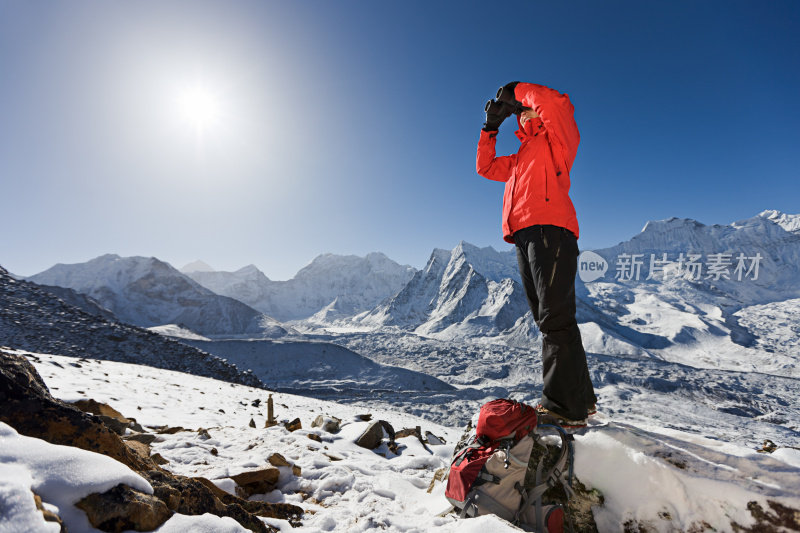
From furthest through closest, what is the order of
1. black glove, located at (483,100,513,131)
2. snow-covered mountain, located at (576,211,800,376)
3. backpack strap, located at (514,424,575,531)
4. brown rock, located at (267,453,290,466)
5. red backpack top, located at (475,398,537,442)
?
snow-covered mountain, located at (576,211,800,376) < brown rock, located at (267,453,290,466) < black glove, located at (483,100,513,131) < red backpack top, located at (475,398,537,442) < backpack strap, located at (514,424,575,531)

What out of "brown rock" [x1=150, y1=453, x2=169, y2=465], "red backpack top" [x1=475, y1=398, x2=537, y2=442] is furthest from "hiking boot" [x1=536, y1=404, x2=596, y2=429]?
"brown rock" [x1=150, y1=453, x2=169, y2=465]

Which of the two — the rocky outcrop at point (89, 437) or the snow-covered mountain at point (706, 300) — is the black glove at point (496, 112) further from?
the snow-covered mountain at point (706, 300)

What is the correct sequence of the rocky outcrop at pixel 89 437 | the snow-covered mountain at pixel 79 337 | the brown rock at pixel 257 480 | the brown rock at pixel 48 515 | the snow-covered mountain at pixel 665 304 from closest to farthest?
1. the brown rock at pixel 48 515
2. the rocky outcrop at pixel 89 437
3. the brown rock at pixel 257 480
4. the snow-covered mountain at pixel 79 337
5. the snow-covered mountain at pixel 665 304

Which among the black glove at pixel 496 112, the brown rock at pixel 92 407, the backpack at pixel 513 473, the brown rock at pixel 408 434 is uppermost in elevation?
the black glove at pixel 496 112

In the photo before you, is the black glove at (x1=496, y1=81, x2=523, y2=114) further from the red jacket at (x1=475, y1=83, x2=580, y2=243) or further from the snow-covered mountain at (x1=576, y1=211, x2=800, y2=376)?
the snow-covered mountain at (x1=576, y1=211, x2=800, y2=376)

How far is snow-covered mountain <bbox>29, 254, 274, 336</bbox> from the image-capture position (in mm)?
109000

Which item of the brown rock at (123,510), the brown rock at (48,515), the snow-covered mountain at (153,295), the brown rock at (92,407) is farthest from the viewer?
the snow-covered mountain at (153,295)

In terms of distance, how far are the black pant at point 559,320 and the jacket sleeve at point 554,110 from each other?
0.95 m

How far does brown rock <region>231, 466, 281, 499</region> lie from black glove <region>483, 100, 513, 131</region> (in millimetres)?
4847

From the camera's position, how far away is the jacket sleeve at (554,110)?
130 inches

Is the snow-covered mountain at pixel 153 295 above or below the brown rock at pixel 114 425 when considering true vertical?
below

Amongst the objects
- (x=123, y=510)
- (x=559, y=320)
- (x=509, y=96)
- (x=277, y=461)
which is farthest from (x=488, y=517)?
(x=509, y=96)

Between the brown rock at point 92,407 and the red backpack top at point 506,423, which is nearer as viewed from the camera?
the red backpack top at point 506,423

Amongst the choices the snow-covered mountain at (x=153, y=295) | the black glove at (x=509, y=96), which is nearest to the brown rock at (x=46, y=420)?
the black glove at (x=509, y=96)
